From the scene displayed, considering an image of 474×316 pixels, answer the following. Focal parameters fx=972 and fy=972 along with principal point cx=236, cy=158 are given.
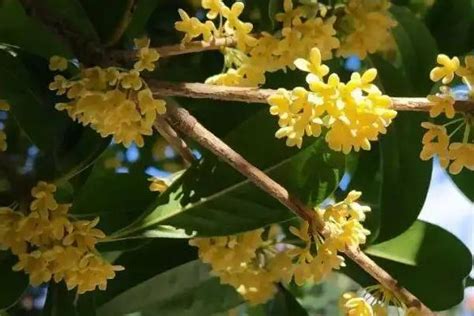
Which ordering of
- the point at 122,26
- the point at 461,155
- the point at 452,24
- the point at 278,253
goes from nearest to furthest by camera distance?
the point at 461,155 < the point at 122,26 < the point at 278,253 < the point at 452,24

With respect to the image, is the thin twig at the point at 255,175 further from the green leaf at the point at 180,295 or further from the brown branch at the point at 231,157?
the green leaf at the point at 180,295

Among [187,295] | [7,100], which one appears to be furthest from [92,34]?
[187,295]

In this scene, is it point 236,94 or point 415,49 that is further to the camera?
point 415,49

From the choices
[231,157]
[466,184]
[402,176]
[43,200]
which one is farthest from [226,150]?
[466,184]

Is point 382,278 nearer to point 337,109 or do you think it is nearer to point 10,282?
point 337,109

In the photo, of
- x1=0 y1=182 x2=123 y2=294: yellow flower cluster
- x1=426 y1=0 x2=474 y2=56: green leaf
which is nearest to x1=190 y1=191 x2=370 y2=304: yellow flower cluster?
x1=0 y1=182 x2=123 y2=294: yellow flower cluster

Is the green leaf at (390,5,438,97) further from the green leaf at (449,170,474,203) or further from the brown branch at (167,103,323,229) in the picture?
the brown branch at (167,103,323,229)
